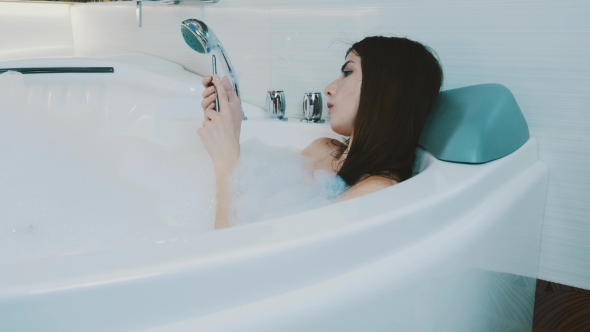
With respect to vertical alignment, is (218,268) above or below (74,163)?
above

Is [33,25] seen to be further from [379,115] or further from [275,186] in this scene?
[379,115]

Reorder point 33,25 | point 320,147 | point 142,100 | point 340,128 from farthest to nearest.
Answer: point 33,25 < point 142,100 < point 320,147 < point 340,128

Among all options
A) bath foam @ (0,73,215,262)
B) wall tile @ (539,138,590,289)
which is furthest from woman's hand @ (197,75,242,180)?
wall tile @ (539,138,590,289)

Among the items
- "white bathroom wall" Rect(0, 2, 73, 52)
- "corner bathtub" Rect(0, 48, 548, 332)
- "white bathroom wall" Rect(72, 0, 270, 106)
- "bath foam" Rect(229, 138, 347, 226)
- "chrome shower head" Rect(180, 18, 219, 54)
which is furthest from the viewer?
"white bathroom wall" Rect(0, 2, 73, 52)

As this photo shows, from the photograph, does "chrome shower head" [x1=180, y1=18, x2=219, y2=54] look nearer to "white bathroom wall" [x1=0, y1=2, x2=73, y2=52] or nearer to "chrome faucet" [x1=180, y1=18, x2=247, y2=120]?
"chrome faucet" [x1=180, y1=18, x2=247, y2=120]

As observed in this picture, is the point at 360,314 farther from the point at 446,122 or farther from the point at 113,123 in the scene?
the point at 113,123

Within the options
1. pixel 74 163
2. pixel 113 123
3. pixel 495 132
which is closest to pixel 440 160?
pixel 495 132

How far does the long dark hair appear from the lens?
1041mm

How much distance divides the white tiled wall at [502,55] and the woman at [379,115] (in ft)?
0.58

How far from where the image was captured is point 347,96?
1134mm

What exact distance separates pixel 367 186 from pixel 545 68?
1.79 ft

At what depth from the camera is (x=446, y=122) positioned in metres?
1.02

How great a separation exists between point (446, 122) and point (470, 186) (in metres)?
0.30

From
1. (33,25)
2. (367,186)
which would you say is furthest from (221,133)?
(33,25)
